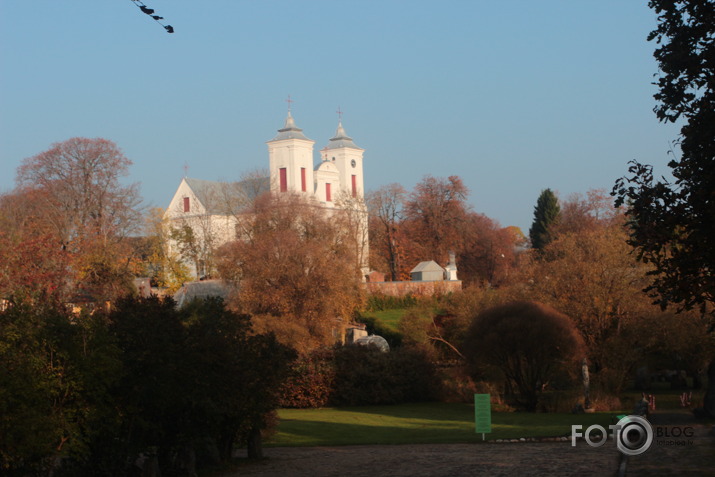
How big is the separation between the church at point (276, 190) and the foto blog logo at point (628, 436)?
40531mm

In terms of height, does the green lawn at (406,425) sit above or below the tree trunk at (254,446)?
below

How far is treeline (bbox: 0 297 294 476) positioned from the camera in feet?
36.9

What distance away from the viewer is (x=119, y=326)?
1366 cm

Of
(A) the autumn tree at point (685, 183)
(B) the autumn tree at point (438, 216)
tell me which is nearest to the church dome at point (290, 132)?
(B) the autumn tree at point (438, 216)

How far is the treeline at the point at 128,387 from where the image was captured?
11.2 m

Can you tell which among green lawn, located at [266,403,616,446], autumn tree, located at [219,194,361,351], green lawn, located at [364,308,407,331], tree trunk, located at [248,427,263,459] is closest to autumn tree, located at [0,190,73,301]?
autumn tree, located at [219,194,361,351]

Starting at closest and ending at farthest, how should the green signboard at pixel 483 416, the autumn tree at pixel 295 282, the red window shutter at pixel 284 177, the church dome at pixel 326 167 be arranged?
the green signboard at pixel 483 416
the autumn tree at pixel 295 282
the red window shutter at pixel 284 177
the church dome at pixel 326 167

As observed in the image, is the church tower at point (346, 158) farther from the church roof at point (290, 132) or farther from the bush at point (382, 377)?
the bush at point (382, 377)

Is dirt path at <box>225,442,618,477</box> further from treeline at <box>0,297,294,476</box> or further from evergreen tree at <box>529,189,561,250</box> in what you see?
evergreen tree at <box>529,189,561,250</box>

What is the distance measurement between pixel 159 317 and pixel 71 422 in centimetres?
253

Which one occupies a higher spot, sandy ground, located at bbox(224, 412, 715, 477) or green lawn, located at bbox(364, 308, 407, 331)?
green lawn, located at bbox(364, 308, 407, 331)

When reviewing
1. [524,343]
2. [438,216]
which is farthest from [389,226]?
[524,343]

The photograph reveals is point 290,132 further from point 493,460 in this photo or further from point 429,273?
point 493,460

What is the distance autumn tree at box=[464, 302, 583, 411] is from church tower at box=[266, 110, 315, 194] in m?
61.4
